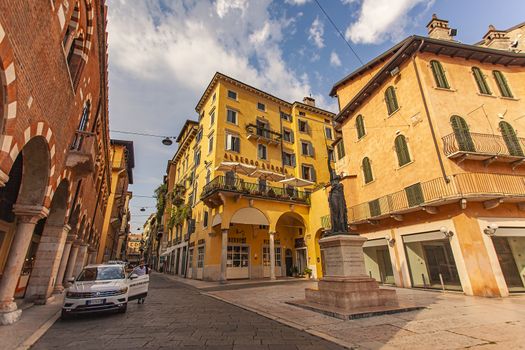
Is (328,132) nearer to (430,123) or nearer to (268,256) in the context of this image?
(268,256)

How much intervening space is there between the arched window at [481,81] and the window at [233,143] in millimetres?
18366

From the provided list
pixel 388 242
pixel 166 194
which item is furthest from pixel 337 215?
pixel 166 194

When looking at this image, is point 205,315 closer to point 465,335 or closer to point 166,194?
point 465,335

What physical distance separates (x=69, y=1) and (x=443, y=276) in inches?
725

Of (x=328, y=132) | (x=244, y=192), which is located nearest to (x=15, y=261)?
(x=244, y=192)

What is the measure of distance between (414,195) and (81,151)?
51.5ft

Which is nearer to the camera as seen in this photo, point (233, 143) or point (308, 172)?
point (233, 143)

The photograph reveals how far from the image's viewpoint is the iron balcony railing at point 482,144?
12164 millimetres

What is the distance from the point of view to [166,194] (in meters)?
44.9

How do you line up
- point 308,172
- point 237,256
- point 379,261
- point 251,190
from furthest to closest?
point 308,172 < point 237,256 < point 251,190 < point 379,261

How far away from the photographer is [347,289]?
7.94 meters

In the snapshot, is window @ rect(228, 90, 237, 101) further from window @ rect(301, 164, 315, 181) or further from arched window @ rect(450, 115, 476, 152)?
arched window @ rect(450, 115, 476, 152)

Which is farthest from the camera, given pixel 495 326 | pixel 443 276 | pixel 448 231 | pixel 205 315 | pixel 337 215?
pixel 443 276

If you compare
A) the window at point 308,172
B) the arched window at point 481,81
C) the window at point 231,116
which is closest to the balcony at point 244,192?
the window at point 308,172
